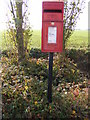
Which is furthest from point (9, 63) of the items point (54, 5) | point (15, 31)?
point (54, 5)

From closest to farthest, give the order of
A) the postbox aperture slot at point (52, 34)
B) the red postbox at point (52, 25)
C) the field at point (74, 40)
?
the red postbox at point (52, 25), the postbox aperture slot at point (52, 34), the field at point (74, 40)

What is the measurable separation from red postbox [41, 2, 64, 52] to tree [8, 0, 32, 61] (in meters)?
1.96

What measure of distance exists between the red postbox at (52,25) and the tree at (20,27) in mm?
1958

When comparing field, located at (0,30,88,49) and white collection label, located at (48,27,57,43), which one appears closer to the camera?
white collection label, located at (48,27,57,43)

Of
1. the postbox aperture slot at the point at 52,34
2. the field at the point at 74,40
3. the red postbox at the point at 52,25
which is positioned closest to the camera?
the red postbox at the point at 52,25

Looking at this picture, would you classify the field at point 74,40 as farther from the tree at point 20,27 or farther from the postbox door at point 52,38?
the postbox door at point 52,38

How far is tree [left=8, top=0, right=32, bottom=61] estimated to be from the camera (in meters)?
5.04

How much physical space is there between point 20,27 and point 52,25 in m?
2.10

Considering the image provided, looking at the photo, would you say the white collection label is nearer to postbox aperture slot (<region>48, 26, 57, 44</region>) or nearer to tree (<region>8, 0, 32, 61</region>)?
postbox aperture slot (<region>48, 26, 57, 44</region>)

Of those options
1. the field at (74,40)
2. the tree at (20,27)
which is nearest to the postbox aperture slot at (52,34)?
the tree at (20,27)

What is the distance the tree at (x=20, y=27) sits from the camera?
5035 millimetres

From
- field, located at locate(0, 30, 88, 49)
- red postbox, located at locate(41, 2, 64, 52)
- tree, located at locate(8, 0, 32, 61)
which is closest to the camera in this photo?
red postbox, located at locate(41, 2, 64, 52)

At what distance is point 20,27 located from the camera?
5.14 meters

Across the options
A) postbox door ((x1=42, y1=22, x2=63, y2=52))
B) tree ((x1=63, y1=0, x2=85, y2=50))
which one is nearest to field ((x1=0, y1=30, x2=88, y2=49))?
tree ((x1=63, y1=0, x2=85, y2=50))
